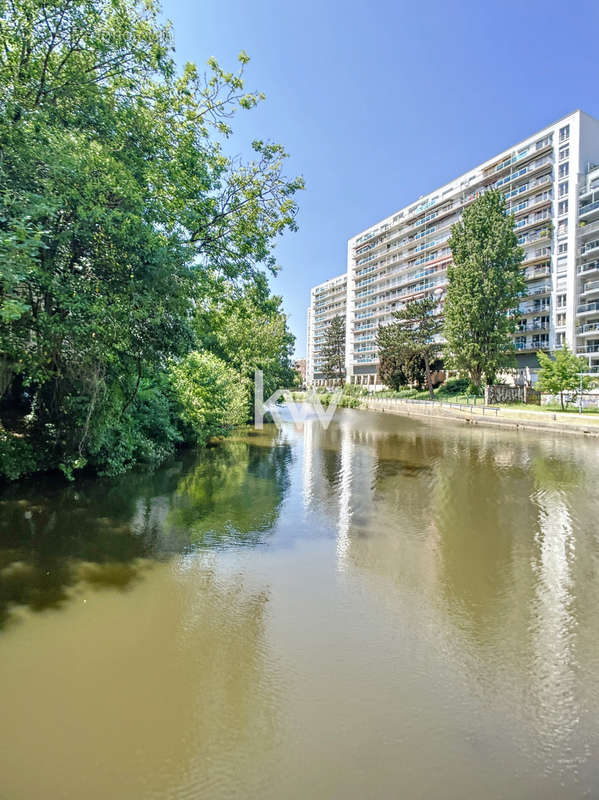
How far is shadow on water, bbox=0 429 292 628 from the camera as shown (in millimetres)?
5469

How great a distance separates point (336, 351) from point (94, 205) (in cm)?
8017

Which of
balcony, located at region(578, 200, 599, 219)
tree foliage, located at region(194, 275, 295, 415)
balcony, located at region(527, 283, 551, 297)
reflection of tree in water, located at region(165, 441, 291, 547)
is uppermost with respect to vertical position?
balcony, located at region(578, 200, 599, 219)

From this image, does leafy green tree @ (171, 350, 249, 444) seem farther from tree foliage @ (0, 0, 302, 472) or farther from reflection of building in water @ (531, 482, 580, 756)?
reflection of building in water @ (531, 482, 580, 756)

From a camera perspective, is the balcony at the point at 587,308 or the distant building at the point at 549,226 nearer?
the balcony at the point at 587,308

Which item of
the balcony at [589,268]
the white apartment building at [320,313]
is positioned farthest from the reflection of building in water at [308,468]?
the white apartment building at [320,313]

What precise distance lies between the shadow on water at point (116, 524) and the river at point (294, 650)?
0.05 meters

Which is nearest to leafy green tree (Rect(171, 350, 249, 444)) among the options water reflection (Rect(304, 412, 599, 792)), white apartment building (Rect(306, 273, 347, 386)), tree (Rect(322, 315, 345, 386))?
water reflection (Rect(304, 412, 599, 792))

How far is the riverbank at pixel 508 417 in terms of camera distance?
80.7 feet

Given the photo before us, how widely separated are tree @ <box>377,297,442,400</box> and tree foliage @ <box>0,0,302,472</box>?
44.8m

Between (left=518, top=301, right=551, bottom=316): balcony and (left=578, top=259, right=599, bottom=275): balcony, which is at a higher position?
(left=578, top=259, right=599, bottom=275): balcony

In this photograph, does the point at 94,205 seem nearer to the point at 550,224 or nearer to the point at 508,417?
the point at 508,417

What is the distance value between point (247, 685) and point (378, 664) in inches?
50.2

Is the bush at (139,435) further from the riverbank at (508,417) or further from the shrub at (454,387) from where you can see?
the shrub at (454,387)

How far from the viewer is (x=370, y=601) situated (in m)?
5.15
